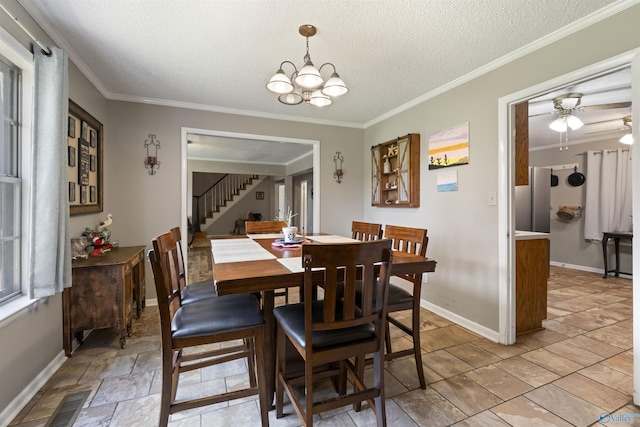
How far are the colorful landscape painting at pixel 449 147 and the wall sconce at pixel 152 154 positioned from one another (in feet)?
10.4

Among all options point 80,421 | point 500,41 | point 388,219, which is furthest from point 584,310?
point 80,421

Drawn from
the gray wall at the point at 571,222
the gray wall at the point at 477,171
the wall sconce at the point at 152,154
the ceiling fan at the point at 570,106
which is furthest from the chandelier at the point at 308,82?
the gray wall at the point at 571,222

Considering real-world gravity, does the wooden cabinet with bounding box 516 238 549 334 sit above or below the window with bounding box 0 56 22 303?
below

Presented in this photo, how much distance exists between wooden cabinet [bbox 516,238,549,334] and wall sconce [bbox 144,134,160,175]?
12.6 feet

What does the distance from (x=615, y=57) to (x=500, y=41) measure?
2.28 ft

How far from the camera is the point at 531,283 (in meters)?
2.58

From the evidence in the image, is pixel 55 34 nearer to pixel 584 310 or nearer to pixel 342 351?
pixel 342 351

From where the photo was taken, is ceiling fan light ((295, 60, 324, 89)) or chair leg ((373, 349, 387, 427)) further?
ceiling fan light ((295, 60, 324, 89))

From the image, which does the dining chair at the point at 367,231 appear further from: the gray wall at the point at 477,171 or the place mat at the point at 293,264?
the place mat at the point at 293,264

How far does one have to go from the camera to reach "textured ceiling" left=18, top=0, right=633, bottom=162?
178cm

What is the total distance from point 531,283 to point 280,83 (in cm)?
273

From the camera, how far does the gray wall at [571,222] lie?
4938mm

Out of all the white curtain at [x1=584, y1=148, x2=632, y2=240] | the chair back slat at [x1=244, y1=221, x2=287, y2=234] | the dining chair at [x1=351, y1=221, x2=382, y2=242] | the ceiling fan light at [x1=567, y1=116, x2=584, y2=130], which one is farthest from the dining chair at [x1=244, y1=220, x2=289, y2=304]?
the white curtain at [x1=584, y1=148, x2=632, y2=240]

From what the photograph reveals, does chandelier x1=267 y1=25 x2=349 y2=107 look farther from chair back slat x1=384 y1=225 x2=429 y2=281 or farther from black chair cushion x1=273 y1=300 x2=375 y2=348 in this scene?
black chair cushion x1=273 y1=300 x2=375 y2=348
